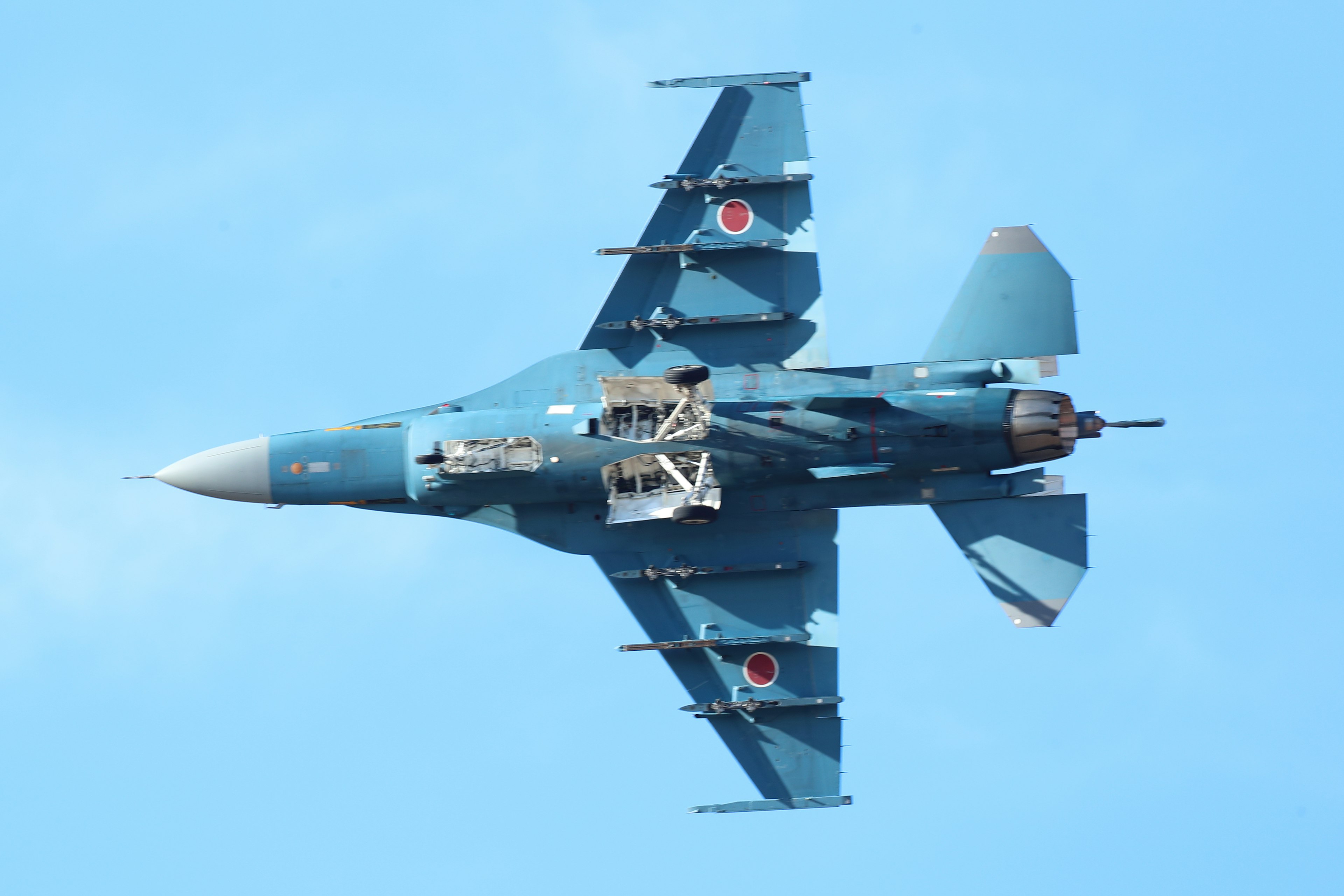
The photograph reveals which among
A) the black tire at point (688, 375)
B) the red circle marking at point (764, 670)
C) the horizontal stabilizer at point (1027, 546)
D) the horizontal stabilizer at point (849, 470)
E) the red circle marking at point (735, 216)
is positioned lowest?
the red circle marking at point (764, 670)

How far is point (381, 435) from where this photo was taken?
102 feet

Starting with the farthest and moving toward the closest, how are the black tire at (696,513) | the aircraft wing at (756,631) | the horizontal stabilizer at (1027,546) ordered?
the aircraft wing at (756,631) → the horizontal stabilizer at (1027,546) → the black tire at (696,513)

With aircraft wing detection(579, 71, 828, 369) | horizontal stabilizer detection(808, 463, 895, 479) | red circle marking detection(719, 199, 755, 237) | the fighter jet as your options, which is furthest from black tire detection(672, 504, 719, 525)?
red circle marking detection(719, 199, 755, 237)

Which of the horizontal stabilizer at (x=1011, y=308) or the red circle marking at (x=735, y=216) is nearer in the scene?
the horizontal stabilizer at (x=1011, y=308)

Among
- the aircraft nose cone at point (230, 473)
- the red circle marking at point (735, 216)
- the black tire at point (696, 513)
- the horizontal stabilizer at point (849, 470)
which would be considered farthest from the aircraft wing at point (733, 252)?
the aircraft nose cone at point (230, 473)

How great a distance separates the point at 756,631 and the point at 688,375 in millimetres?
5453

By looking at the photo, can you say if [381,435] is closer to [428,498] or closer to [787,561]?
[428,498]

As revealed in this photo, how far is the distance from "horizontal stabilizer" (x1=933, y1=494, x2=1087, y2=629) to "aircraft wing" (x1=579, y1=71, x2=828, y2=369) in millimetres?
4150

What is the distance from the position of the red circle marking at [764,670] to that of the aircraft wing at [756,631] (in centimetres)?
2

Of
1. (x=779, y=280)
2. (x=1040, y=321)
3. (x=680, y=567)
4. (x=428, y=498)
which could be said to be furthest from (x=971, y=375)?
(x=428, y=498)

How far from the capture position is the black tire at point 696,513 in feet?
95.5

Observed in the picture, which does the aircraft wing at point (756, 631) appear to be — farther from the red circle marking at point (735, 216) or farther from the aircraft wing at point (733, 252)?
the red circle marking at point (735, 216)

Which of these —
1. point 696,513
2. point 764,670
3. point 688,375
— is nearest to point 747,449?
point 696,513

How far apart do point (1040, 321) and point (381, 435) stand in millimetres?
12340
